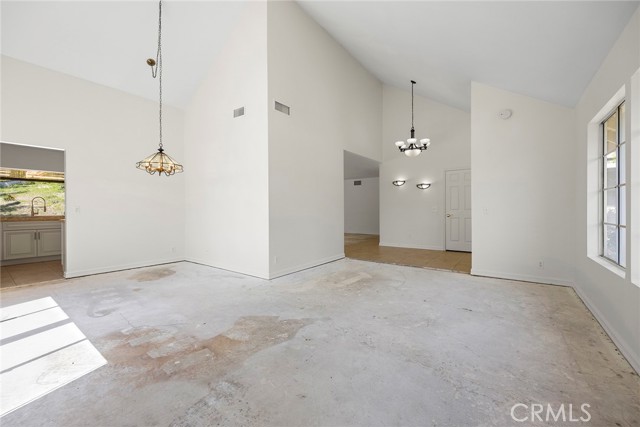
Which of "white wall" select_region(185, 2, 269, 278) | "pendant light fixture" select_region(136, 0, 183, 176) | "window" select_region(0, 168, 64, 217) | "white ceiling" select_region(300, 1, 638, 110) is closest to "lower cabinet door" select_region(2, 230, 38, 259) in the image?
"window" select_region(0, 168, 64, 217)

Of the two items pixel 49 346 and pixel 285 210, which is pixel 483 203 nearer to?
pixel 285 210

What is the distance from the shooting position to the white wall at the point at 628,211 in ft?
7.53

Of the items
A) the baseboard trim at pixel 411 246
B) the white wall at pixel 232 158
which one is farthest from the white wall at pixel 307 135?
the baseboard trim at pixel 411 246

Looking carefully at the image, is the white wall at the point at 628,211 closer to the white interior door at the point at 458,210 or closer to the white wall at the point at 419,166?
the white interior door at the point at 458,210

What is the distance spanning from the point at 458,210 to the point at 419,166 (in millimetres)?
1764

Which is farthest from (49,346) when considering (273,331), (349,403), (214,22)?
(214,22)

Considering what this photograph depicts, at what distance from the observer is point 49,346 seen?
260 cm

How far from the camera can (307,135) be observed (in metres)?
5.81

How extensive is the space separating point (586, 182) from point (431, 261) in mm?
3306

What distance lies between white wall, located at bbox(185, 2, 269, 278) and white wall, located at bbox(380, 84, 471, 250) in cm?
502

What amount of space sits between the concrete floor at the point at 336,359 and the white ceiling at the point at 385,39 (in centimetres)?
307

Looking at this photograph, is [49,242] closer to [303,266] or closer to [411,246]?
[303,266]

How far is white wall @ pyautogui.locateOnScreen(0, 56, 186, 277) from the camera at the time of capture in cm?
480

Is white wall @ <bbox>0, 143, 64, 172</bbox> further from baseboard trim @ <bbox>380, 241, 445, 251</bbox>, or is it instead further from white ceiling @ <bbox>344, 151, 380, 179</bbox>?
baseboard trim @ <bbox>380, 241, 445, 251</bbox>
